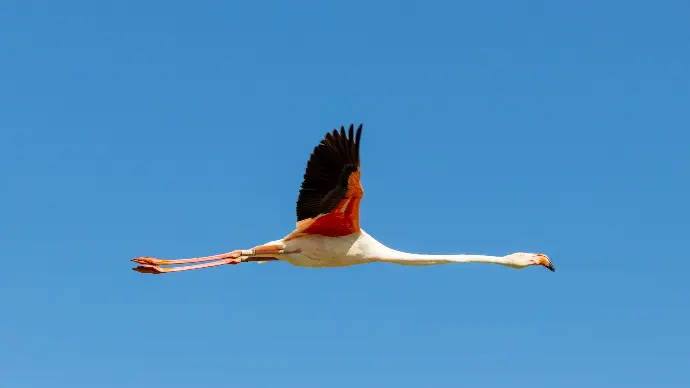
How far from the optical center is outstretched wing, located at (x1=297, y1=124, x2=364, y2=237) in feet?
74.4

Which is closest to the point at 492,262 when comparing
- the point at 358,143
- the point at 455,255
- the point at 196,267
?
the point at 455,255

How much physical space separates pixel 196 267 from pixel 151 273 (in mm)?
993

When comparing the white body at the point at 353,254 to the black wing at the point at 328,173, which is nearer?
the black wing at the point at 328,173

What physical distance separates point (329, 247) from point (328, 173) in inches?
77.3

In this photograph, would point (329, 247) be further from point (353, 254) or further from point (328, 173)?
point (328, 173)

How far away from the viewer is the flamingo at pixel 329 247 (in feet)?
77.3

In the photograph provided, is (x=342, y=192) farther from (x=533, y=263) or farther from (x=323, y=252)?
(x=533, y=263)

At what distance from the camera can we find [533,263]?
24547 mm

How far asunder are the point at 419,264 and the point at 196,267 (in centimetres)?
494

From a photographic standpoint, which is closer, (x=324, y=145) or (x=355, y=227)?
(x=324, y=145)

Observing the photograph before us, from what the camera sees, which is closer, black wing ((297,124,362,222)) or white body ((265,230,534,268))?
black wing ((297,124,362,222))

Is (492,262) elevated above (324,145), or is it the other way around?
(324,145)

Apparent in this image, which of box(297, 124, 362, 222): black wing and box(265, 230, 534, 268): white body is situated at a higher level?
box(297, 124, 362, 222): black wing

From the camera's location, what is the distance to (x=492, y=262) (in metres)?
24.5
